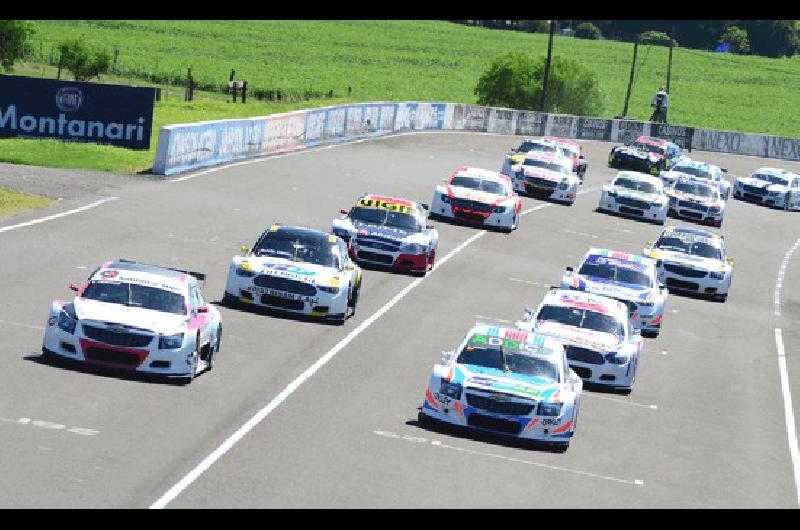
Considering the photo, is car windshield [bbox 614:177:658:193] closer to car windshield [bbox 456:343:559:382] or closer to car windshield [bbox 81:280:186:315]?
car windshield [bbox 456:343:559:382]

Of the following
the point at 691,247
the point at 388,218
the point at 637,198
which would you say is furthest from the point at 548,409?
the point at 637,198

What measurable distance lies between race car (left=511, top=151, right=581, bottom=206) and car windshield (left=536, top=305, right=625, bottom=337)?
2766 cm

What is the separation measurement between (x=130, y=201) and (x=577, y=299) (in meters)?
16.8

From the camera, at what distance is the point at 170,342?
57.5 ft

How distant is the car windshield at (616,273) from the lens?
28.9m

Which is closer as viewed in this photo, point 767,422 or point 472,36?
point 767,422

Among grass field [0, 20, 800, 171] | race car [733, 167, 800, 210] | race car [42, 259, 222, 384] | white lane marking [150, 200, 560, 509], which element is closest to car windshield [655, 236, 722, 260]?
white lane marking [150, 200, 560, 509]

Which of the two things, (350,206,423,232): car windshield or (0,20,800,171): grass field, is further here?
(0,20,800,171): grass field

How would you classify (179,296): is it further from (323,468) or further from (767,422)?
(767,422)

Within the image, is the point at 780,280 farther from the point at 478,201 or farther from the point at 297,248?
the point at 297,248

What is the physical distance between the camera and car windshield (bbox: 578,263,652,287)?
28.9 meters

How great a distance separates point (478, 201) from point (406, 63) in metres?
117

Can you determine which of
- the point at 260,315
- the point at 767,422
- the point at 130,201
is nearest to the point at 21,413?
the point at 260,315

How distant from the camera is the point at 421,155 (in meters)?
60.5
